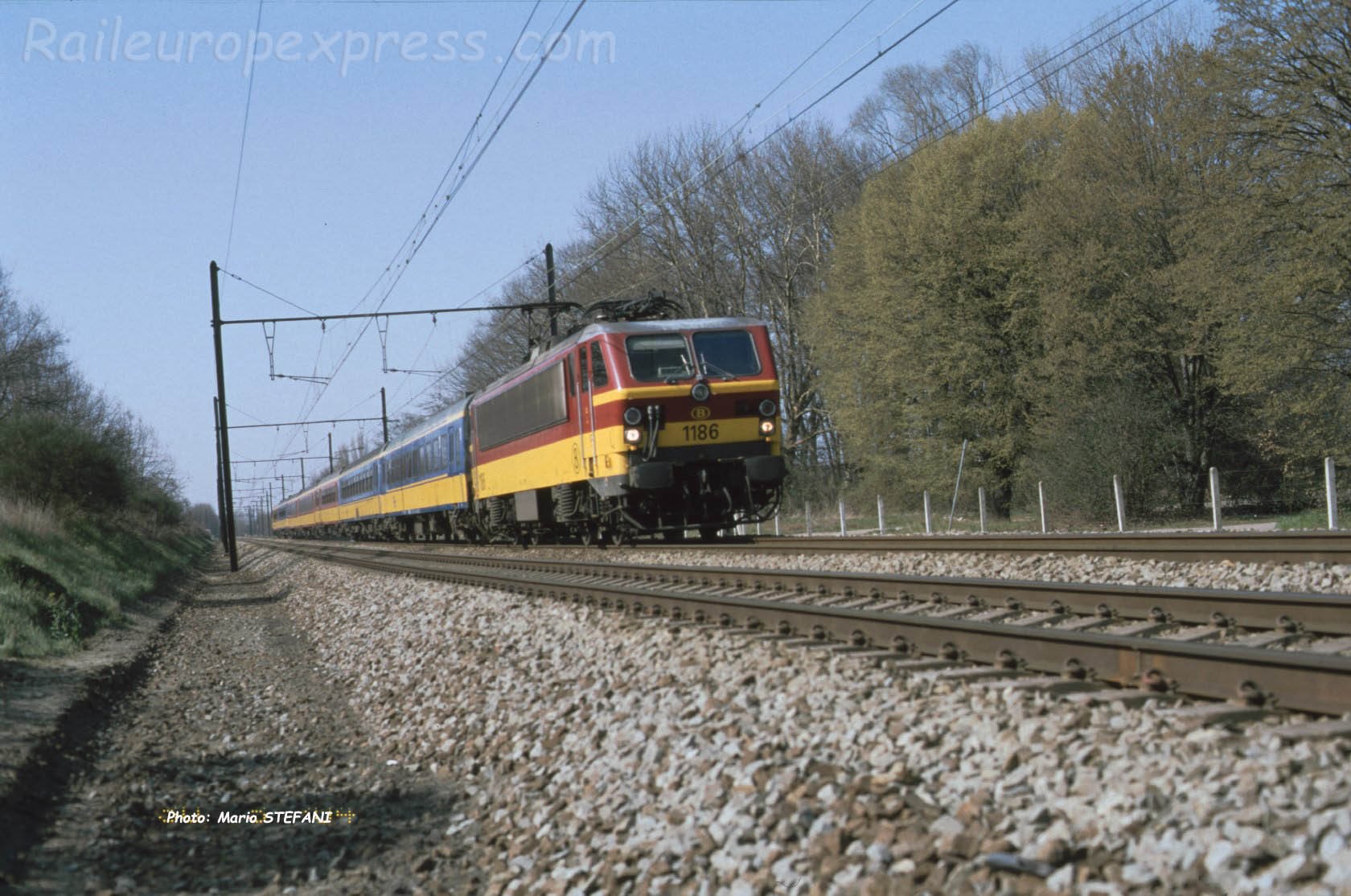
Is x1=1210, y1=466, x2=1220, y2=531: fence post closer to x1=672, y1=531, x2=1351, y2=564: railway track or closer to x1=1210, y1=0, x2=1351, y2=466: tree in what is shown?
x1=672, y1=531, x2=1351, y2=564: railway track

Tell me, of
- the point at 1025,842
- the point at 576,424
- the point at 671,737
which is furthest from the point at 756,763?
the point at 576,424

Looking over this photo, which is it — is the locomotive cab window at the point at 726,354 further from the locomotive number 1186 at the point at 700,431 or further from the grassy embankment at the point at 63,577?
the grassy embankment at the point at 63,577

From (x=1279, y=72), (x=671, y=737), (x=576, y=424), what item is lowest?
(x=671, y=737)

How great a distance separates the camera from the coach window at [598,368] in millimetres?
16430

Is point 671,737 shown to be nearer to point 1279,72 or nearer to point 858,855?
point 858,855

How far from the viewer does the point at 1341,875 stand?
3.09 m

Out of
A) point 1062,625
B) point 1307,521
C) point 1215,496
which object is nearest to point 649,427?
point 1215,496

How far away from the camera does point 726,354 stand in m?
16.9

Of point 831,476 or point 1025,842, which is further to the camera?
point 831,476

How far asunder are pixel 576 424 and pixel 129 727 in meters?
8.53

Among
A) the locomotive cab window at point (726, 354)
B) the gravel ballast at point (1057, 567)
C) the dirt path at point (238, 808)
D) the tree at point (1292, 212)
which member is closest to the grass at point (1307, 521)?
the tree at point (1292, 212)

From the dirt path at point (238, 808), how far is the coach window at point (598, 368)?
20.8 feet

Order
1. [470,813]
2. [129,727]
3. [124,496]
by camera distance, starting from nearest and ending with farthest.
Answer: [470,813] < [129,727] < [124,496]

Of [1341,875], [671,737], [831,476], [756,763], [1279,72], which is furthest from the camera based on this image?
[831,476]
